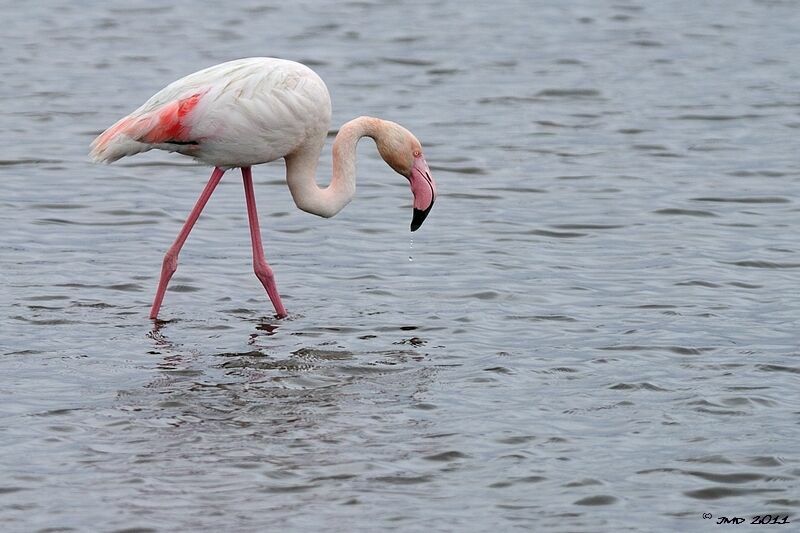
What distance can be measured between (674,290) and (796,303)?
79cm

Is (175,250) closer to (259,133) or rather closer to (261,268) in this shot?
(261,268)

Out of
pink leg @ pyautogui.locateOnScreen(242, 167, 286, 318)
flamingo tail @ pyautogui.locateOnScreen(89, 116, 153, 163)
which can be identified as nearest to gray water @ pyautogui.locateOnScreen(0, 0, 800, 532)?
pink leg @ pyautogui.locateOnScreen(242, 167, 286, 318)

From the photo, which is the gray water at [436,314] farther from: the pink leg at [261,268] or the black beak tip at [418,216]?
the black beak tip at [418,216]

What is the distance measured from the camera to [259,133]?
885 centimetres

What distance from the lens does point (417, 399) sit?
7.65m

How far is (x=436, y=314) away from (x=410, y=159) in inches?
39.2

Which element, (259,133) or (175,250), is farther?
(175,250)

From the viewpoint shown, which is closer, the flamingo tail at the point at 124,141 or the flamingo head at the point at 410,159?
the flamingo tail at the point at 124,141

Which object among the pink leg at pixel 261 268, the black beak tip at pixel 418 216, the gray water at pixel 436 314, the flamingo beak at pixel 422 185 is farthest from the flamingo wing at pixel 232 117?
the gray water at pixel 436 314

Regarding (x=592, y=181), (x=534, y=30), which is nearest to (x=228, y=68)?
(x=592, y=181)

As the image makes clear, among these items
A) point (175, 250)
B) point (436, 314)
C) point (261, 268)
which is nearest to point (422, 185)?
point (436, 314)

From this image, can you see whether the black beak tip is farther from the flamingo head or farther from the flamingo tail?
the flamingo tail

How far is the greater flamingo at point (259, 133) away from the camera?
28.9 ft

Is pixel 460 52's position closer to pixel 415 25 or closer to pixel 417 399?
pixel 415 25
